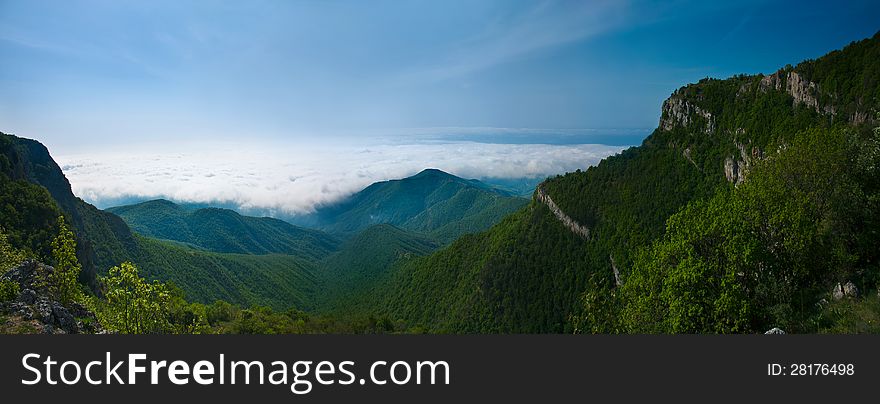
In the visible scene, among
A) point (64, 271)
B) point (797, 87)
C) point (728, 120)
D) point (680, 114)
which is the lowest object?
→ point (64, 271)

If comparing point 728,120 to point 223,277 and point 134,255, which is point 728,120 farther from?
point 134,255

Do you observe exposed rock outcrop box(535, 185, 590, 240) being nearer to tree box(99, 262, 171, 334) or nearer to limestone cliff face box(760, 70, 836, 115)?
limestone cliff face box(760, 70, 836, 115)

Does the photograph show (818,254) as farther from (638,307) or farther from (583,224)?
(583,224)

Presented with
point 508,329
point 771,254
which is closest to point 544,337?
point 771,254

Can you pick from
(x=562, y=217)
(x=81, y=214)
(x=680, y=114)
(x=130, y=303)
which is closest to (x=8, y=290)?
(x=130, y=303)

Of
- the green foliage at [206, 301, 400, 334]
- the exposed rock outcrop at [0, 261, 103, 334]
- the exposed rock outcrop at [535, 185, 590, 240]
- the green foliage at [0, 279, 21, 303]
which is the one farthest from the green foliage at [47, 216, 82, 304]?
the exposed rock outcrop at [535, 185, 590, 240]
